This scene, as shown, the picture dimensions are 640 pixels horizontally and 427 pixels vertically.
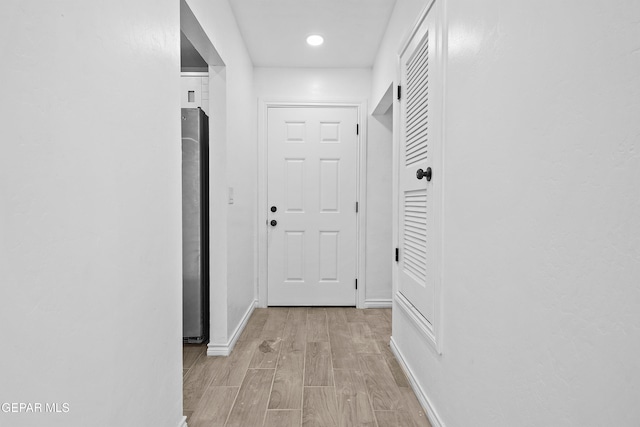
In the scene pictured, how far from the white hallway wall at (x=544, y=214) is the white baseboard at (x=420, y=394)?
17 centimetres

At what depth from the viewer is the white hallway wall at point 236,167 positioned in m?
2.40

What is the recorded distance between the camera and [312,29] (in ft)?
9.78

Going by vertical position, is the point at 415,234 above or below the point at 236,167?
below

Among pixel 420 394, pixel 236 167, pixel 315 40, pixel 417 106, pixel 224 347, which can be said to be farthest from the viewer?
pixel 315 40

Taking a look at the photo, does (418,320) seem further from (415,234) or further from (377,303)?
(377,303)

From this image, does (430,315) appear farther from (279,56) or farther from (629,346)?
(279,56)

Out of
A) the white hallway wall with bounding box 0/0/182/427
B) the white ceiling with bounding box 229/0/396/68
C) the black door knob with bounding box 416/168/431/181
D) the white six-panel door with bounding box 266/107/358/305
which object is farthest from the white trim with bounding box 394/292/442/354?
the white ceiling with bounding box 229/0/396/68

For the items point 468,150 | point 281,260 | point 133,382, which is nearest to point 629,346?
point 468,150

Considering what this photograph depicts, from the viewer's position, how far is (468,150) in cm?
137

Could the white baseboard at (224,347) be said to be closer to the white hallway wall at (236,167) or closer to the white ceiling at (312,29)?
the white hallway wall at (236,167)

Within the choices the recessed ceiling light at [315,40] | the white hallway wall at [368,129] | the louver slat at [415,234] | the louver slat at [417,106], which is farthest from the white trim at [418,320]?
the recessed ceiling light at [315,40]

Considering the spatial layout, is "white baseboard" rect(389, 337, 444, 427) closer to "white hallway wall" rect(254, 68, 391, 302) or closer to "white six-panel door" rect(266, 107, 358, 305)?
"white hallway wall" rect(254, 68, 391, 302)

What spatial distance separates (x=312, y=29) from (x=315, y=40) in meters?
0.18

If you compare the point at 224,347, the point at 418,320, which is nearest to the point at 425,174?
the point at 418,320
